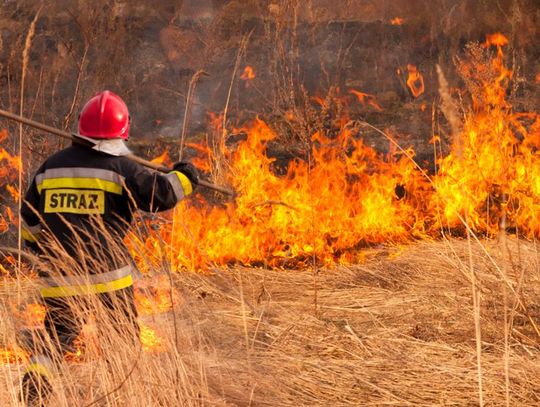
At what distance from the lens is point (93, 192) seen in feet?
11.4

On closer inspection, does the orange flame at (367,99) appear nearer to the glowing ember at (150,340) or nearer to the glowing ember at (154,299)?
the glowing ember at (154,299)

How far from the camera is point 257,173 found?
7.50 metres

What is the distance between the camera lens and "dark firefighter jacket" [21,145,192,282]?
11.4ft

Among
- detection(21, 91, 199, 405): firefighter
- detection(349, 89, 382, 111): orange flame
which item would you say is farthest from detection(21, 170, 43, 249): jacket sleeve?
detection(349, 89, 382, 111): orange flame

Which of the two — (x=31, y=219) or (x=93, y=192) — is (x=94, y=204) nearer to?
(x=93, y=192)

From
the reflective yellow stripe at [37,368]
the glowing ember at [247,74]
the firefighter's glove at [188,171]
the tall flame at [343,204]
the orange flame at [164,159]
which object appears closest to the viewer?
the reflective yellow stripe at [37,368]

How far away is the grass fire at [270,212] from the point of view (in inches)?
121

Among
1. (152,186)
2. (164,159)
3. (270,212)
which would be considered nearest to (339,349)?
(152,186)

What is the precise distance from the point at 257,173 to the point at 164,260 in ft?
16.6

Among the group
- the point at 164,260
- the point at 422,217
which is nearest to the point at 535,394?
the point at 164,260

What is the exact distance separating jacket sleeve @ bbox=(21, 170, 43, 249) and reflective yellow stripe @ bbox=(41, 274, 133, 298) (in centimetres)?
31

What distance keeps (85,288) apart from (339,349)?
1.30 m

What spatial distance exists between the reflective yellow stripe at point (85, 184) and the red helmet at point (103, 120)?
0.28 metres

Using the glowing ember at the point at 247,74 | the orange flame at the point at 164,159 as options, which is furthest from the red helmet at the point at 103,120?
the glowing ember at the point at 247,74
